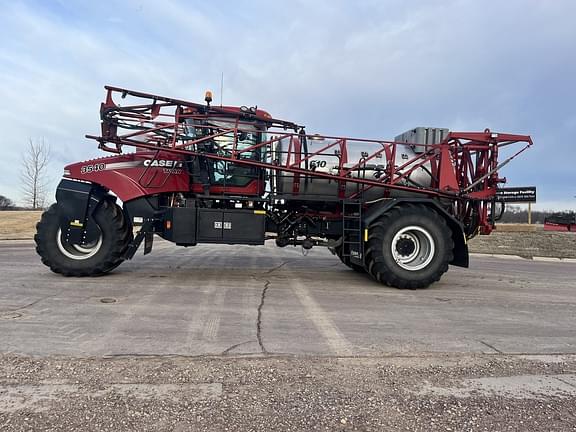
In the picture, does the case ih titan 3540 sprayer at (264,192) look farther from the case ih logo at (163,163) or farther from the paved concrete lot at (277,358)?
the paved concrete lot at (277,358)

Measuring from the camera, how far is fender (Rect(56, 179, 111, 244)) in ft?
25.3

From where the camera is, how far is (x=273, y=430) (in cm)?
265

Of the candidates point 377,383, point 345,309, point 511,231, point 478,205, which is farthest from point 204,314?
point 511,231

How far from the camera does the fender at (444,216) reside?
768 cm

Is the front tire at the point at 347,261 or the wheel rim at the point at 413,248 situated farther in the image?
the front tire at the point at 347,261

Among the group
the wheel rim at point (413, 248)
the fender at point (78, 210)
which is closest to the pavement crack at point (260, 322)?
the wheel rim at point (413, 248)

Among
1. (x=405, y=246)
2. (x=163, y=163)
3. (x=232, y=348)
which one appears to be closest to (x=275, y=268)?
(x=405, y=246)

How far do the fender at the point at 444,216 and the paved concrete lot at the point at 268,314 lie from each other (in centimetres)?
61

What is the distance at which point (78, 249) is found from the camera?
25.9ft

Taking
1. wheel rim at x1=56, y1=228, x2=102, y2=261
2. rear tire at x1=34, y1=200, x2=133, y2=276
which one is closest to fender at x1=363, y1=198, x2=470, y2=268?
rear tire at x1=34, y1=200, x2=133, y2=276

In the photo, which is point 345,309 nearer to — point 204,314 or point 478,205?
point 204,314

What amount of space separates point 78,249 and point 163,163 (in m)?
2.27

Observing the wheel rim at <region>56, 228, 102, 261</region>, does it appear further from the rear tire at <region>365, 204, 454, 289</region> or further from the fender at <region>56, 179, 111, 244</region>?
the rear tire at <region>365, 204, 454, 289</region>

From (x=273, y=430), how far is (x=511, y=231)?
1087 inches
